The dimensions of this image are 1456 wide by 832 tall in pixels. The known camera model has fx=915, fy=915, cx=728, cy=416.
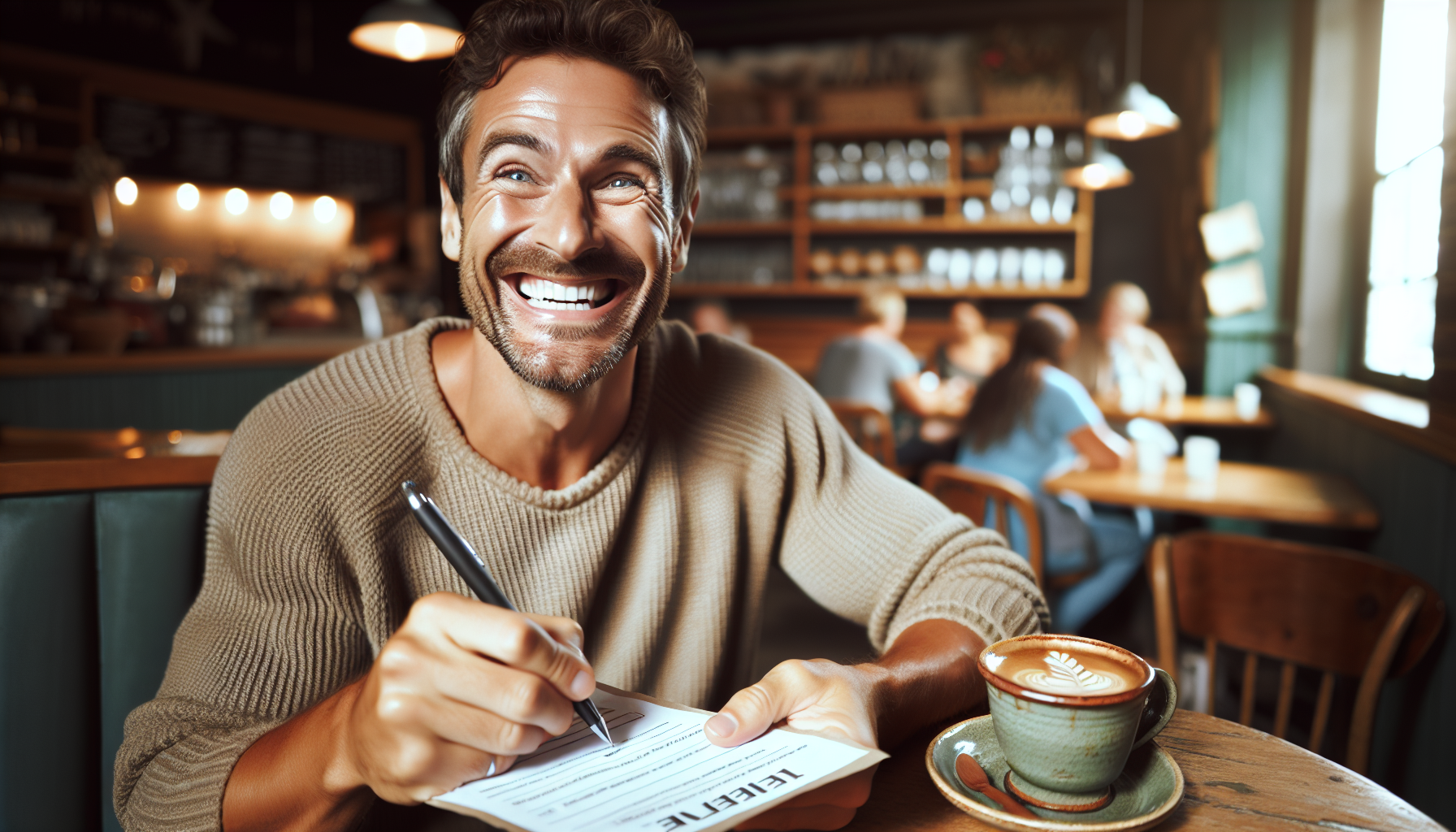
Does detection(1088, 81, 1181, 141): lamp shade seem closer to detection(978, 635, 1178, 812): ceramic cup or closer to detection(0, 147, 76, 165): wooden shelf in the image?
detection(978, 635, 1178, 812): ceramic cup

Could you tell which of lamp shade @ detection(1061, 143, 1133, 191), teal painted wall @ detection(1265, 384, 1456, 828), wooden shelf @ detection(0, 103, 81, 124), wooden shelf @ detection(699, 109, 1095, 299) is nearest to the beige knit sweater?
teal painted wall @ detection(1265, 384, 1456, 828)

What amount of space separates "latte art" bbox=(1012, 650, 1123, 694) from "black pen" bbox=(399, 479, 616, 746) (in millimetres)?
322

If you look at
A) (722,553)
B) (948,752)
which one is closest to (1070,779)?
(948,752)

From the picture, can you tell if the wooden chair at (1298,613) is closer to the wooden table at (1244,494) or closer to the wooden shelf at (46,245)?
the wooden table at (1244,494)

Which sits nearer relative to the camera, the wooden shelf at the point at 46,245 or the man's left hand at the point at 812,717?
the man's left hand at the point at 812,717

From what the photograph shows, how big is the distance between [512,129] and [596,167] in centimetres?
9

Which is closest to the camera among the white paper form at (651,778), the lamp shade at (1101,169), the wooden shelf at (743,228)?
the white paper form at (651,778)

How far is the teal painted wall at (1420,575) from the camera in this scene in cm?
173

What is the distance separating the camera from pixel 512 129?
962 mm

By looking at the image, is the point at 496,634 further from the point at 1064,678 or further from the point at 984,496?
the point at 984,496

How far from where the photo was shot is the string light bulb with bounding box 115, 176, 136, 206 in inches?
255

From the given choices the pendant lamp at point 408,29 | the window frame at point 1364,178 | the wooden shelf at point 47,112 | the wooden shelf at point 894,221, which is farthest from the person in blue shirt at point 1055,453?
the wooden shelf at point 47,112

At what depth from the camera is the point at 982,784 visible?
69cm

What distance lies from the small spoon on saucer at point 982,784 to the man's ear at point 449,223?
779mm
